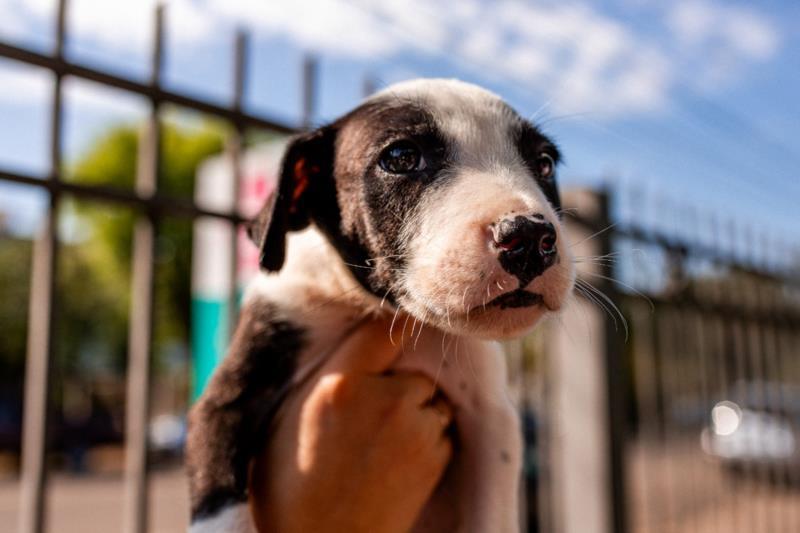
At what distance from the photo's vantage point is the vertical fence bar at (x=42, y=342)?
A: 2242 mm

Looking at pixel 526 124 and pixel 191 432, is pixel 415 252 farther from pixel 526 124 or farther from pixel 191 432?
pixel 191 432

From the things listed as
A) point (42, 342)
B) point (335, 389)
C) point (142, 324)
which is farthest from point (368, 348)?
point (42, 342)

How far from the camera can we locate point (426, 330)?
2.18m

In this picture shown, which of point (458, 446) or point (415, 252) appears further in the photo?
point (458, 446)

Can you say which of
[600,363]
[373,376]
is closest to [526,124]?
[373,376]

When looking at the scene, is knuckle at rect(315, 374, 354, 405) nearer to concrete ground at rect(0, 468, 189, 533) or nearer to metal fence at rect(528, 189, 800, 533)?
metal fence at rect(528, 189, 800, 533)

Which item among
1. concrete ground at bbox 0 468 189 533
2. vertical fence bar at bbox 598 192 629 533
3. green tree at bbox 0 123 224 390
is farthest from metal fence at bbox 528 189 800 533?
green tree at bbox 0 123 224 390

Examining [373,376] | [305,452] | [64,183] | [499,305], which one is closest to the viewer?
[499,305]

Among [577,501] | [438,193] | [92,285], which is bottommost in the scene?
[577,501]

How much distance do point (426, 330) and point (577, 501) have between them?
253 centimetres

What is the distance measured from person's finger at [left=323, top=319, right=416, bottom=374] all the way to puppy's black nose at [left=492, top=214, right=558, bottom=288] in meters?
0.61

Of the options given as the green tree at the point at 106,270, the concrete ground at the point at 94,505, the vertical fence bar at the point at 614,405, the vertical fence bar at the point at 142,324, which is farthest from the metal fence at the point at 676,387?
the green tree at the point at 106,270

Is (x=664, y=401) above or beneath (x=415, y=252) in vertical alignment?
beneath

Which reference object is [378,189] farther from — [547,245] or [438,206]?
[547,245]
